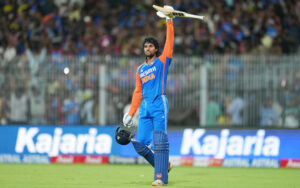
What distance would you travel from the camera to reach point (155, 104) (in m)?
12.1

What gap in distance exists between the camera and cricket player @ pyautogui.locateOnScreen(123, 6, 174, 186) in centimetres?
1180

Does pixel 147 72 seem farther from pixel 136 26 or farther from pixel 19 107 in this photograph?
pixel 136 26

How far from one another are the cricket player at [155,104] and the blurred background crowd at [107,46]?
8.71 meters

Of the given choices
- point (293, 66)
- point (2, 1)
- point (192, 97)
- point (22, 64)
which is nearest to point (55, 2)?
point (2, 1)

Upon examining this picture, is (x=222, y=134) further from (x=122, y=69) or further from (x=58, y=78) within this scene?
(x=58, y=78)

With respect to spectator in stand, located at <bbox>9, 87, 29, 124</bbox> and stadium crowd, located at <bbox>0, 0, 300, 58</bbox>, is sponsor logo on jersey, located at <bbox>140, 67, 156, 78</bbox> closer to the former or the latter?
spectator in stand, located at <bbox>9, 87, 29, 124</bbox>

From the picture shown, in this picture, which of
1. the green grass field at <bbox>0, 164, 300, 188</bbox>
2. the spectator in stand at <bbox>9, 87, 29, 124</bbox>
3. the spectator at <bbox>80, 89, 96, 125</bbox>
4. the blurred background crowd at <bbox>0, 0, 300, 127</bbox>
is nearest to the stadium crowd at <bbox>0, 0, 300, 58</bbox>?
the blurred background crowd at <bbox>0, 0, 300, 127</bbox>

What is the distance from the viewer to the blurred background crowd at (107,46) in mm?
21391

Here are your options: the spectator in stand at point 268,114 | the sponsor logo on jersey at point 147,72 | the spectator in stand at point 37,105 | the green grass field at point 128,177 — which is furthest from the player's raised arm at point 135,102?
the spectator in stand at point 37,105

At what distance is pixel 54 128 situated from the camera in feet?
63.5

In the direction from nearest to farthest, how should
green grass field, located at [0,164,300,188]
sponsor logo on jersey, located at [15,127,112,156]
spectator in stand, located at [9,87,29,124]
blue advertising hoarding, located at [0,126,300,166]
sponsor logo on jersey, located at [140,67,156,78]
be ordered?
sponsor logo on jersey, located at [140,67,156,78]
green grass field, located at [0,164,300,188]
blue advertising hoarding, located at [0,126,300,166]
sponsor logo on jersey, located at [15,127,112,156]
spectator in stand, located at [9,87,29,124]

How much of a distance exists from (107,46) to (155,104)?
13553 mm

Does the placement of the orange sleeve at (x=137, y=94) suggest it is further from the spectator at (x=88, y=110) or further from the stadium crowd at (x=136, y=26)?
the stadium crowd at (x=136, y=26)

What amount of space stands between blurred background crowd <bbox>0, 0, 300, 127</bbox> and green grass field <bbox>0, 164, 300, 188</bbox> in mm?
4004
